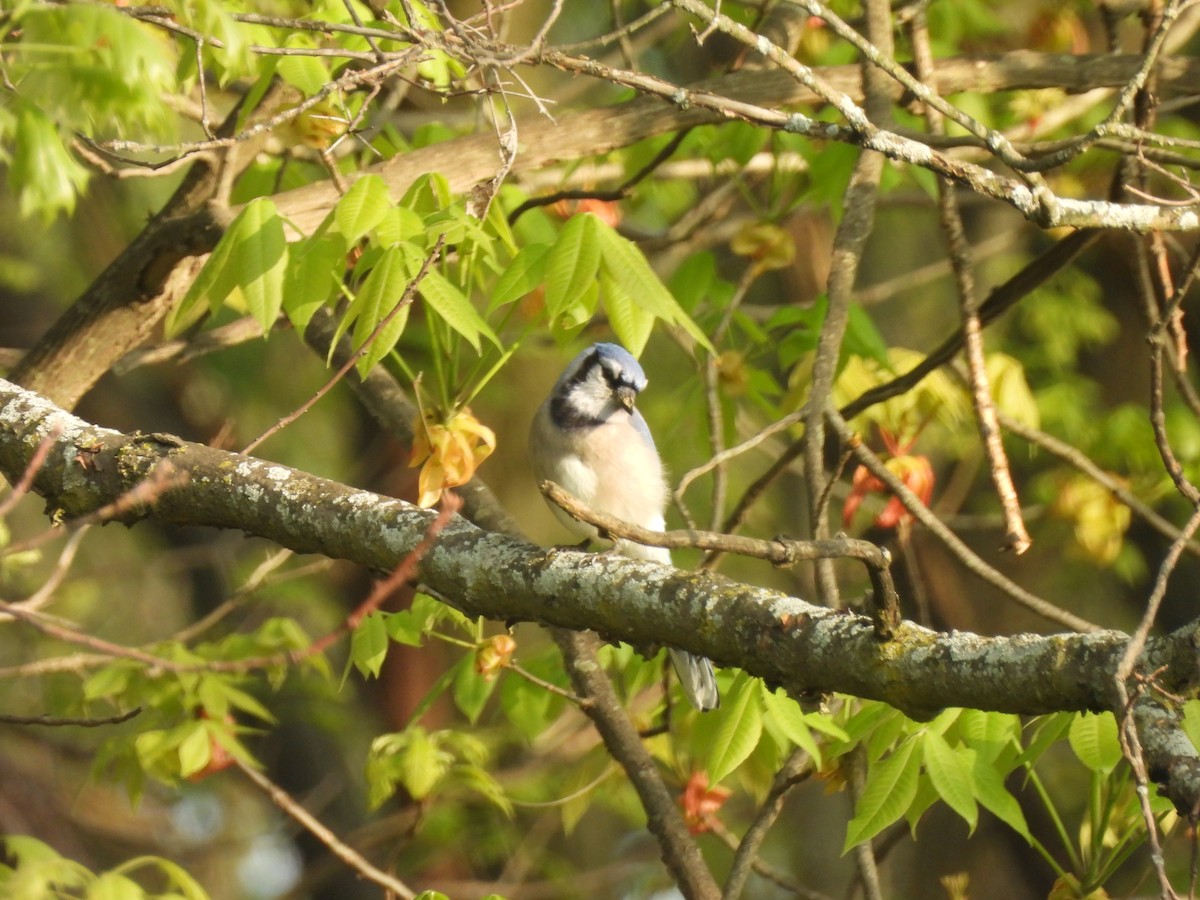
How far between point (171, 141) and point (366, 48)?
2.78 ft

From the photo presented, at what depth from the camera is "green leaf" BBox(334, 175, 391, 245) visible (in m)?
2.69

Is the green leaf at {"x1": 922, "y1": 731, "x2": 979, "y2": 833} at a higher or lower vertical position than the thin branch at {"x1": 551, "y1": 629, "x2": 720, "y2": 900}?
higher

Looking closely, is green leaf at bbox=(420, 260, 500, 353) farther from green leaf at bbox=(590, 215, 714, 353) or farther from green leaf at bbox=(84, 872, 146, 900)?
green leaf at bbox=(84, 872, 146, 900)

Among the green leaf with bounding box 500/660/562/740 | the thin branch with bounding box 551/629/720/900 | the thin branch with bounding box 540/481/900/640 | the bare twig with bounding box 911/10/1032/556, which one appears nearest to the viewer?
the thin branch with bounding box 540/481/900/640

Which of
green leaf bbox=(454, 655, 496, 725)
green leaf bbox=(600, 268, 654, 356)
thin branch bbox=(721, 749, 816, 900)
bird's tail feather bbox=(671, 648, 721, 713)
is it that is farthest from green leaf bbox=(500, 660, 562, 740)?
green leaf bbox=(600, 268, 654, 356)

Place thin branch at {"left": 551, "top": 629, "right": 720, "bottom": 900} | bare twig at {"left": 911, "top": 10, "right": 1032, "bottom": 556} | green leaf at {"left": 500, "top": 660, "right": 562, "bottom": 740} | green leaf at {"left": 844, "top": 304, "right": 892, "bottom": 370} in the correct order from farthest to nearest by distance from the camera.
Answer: green leaf at {"left": 844, "top": 304, "right": 892, "bottom": 370}
green leaf at {"left": 500, "top": 660, "right": 562, "bottom": 740}
bare twig at {"left": 911, "top": 10, "right": 1032, "bottom": 556}
thin branch at {"left": 551, "top": 629, "right": 720, "bottom": 900}

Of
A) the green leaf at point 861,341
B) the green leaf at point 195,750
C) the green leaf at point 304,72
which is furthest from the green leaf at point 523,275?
the green leaf at point 195,750

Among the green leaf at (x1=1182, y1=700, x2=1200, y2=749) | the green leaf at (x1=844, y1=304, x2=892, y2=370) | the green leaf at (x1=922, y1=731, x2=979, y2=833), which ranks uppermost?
the green leaf at (x1=844, y1=304, x2=892, y2=370)

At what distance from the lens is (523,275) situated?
8.95ft

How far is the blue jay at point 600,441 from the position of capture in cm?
395

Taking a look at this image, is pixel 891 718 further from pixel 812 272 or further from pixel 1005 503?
pixel 812 272

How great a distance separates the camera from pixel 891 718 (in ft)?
8.81

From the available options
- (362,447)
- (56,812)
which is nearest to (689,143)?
(56,812)

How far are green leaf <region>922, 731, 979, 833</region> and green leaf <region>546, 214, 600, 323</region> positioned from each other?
1152 mm
